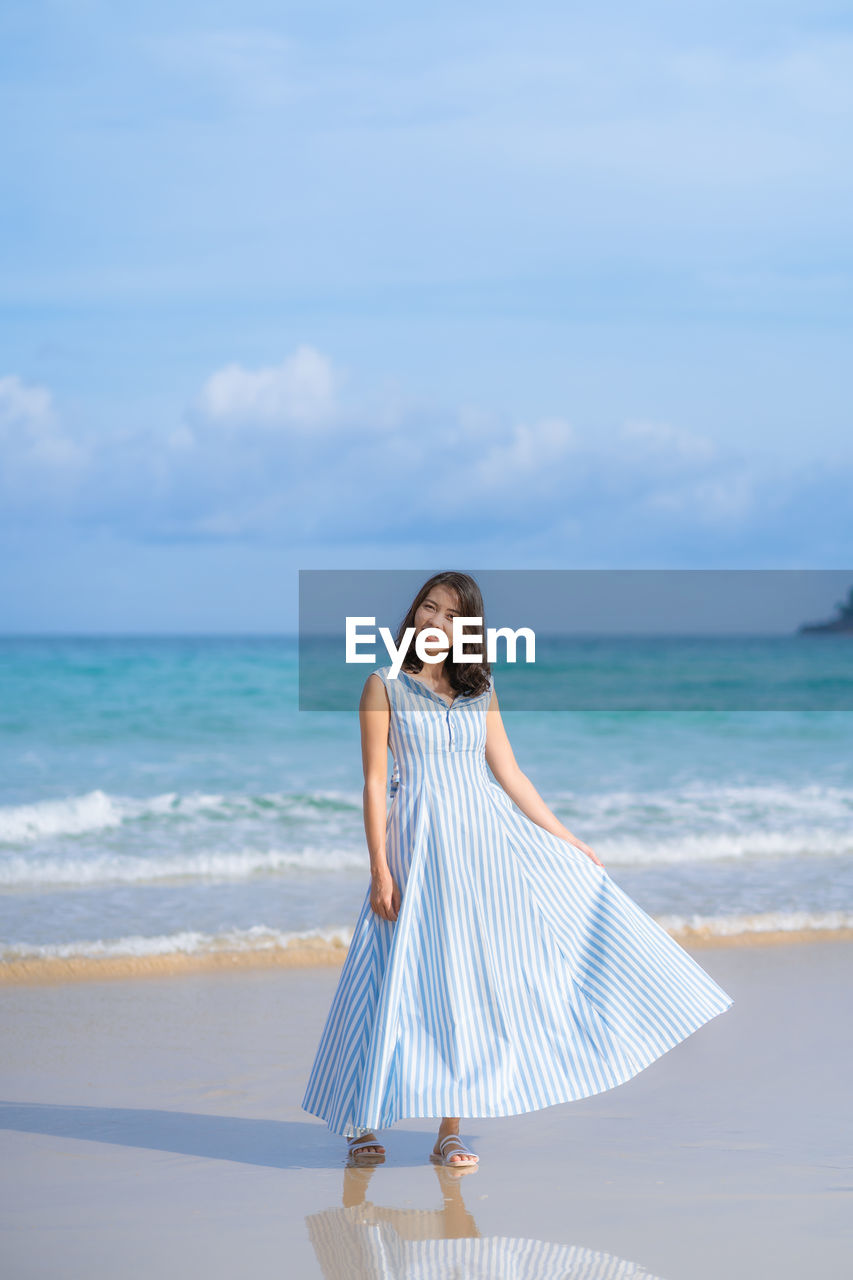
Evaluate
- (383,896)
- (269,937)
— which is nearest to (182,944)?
Result: (269,937)

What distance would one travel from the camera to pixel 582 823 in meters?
11.4

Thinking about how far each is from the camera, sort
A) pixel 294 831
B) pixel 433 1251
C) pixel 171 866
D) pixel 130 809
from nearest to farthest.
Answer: pixel 433 1251, pixel 171 866, pixel 294 831, pixel 130 809

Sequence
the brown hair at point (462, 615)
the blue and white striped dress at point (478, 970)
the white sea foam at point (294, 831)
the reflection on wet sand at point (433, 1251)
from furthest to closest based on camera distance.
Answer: the white sea foam at point (294, 831), the brown hair at point (462, 615), the blue and white striped dress at point (478, 970), the reflection on wet sand at point (433, 1251)

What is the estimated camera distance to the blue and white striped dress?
3.37 meters

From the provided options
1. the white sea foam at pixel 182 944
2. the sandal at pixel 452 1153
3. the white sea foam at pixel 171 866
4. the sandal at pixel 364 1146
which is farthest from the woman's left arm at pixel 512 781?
the white sea foam at pixel 171 866

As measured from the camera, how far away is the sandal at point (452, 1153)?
357 centimetres

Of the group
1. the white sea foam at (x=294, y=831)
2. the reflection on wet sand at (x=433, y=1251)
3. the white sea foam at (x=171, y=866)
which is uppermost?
the white sea foam at (x=294, y=831)

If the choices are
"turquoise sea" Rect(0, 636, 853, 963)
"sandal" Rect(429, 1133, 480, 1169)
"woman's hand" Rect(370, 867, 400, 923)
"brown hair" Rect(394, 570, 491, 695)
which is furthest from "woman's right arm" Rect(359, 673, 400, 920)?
"turquoise sea" Rect(0, 636, 853, 963)

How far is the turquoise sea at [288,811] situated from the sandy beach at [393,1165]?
1636 millimetres

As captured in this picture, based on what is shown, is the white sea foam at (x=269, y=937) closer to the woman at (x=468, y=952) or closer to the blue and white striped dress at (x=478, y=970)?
the woman at (x=468, y=952)

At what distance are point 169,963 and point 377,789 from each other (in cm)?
313

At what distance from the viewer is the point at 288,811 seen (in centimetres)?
1188

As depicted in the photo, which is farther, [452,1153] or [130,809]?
[130,809]

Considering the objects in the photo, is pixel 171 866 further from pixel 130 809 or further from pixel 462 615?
pixel 462 615
